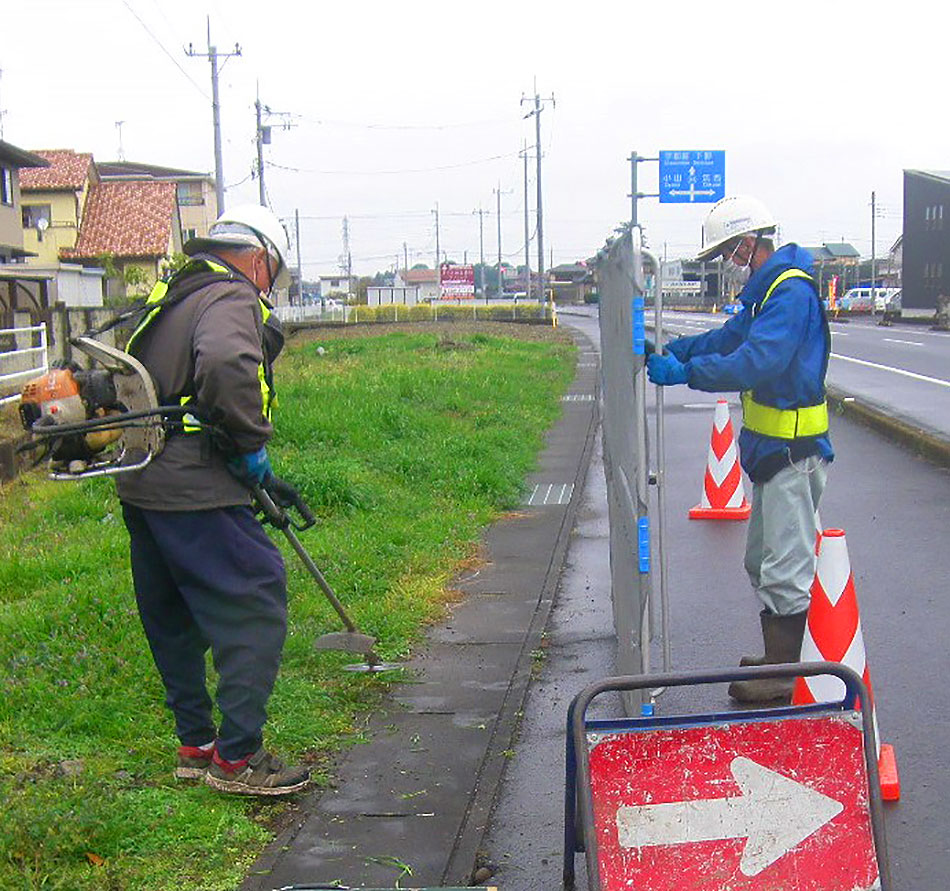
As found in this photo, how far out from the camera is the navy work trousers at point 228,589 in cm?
420

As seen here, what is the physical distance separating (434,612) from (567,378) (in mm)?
17090

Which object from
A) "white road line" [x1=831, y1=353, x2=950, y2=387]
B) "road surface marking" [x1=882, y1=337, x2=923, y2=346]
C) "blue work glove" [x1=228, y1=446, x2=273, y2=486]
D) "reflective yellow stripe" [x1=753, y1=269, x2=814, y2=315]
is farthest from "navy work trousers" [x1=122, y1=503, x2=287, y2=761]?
"road surface marking" [x1=882, y1=337, x2=923, y2=346]

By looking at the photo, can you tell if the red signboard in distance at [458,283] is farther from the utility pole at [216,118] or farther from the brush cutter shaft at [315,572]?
the brush cutter shaft at [315,572]

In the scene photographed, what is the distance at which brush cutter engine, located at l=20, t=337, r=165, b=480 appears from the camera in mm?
4074

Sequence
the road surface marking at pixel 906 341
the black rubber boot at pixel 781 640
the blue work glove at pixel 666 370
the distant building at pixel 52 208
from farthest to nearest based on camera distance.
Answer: the distant building at pixel 52 208
the road surface marking at pixel 906 341
the black rubber boot at pixel 781 640
the blue work glove at pixel 666 370

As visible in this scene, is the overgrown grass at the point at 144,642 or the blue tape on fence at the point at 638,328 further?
the blue tape on fence at the point at 638,328

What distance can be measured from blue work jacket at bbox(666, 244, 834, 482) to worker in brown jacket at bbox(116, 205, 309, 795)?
68.3 inches

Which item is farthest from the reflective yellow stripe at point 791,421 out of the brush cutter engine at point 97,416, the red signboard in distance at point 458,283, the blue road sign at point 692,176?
the red signboard in distance at point 458,283

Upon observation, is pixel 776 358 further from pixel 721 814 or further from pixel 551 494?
pixel 551 494

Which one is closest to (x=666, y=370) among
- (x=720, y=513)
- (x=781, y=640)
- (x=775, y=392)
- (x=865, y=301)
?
(x=775, y=392)

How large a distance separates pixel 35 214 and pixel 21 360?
138ft

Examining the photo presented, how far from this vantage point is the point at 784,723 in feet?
10.6

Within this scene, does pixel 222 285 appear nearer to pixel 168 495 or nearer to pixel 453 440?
pixel 168 495

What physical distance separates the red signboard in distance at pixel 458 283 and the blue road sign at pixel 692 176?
42.3 metres
